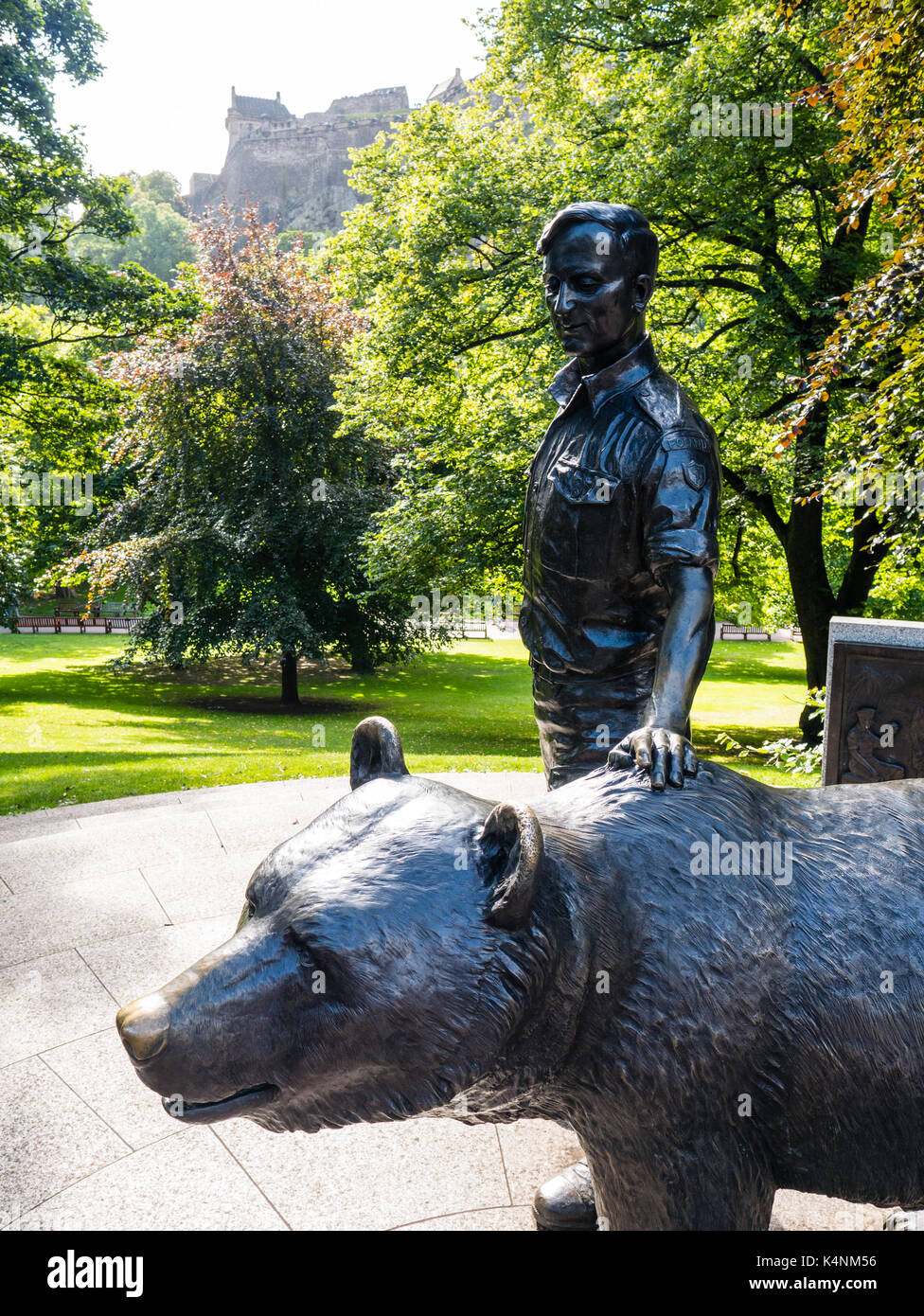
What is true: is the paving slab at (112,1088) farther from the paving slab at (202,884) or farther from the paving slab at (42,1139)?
the paving slab at (202,884)

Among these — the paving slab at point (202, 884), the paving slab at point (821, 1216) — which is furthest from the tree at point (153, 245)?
the paving slab at point (821, 1216)

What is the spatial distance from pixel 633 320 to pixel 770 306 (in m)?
11.8

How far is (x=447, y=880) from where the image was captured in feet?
5.51

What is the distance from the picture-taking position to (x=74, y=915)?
5.81 m

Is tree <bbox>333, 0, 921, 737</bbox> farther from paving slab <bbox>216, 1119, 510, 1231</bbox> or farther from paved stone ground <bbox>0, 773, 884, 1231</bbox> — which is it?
paving slab <bbox>216, 1119, 510, 1231</bbox>

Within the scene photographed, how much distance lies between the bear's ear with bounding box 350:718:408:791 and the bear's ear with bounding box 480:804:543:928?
1.29ft

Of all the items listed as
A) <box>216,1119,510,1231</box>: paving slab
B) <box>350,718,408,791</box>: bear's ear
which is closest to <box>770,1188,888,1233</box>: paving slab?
<box>216,1119,510,1231</box>: paving slab

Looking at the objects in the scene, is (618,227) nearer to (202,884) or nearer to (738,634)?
(202,884)

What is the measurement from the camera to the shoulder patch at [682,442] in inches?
108

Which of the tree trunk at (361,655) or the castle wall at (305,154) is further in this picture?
the castle wall at (305,154)

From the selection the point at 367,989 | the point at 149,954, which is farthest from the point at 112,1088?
the point at 367,989

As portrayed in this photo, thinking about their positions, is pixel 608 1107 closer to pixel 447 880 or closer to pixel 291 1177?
pixel 447 880

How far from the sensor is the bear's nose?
61.9 inches

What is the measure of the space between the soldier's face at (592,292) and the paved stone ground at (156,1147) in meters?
2.94
